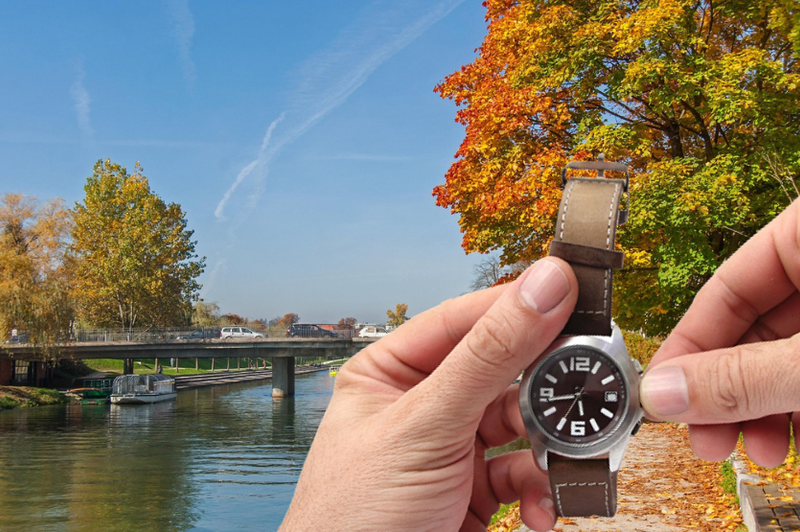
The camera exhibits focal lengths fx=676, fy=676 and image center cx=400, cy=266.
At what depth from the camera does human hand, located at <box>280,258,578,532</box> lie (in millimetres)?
1421

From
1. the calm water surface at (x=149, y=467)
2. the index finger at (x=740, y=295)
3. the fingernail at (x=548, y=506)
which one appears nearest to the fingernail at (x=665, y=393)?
the index finger at (x=740, y=295)

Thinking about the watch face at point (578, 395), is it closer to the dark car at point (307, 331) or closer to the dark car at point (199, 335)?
the dark car at point (307, 331)

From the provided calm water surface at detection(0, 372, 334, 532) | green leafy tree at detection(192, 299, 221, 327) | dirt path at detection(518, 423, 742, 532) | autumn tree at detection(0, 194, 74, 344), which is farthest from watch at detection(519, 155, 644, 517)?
green leafy tree at detection(192, 299, 221, 327)

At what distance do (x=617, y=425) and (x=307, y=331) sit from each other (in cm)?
5118

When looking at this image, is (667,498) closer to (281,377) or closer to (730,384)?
(730,384)

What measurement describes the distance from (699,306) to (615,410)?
0.41 meters

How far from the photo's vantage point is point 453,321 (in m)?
1.78

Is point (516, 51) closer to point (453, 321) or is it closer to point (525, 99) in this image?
point (525, 99)

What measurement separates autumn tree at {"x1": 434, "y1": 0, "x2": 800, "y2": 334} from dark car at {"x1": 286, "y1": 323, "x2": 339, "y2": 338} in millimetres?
36467

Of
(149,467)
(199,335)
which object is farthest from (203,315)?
(149,467)

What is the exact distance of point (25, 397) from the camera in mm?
42938

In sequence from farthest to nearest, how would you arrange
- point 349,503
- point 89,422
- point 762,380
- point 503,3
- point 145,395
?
1. point 145,395
2. point 89,422
3. point 503,3
4. point 349,503
5. point 762,380

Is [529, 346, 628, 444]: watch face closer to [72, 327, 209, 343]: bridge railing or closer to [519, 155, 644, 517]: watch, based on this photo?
[519, 155, 644, 517]: watch

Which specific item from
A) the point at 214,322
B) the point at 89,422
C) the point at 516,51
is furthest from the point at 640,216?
the point at 214,322
